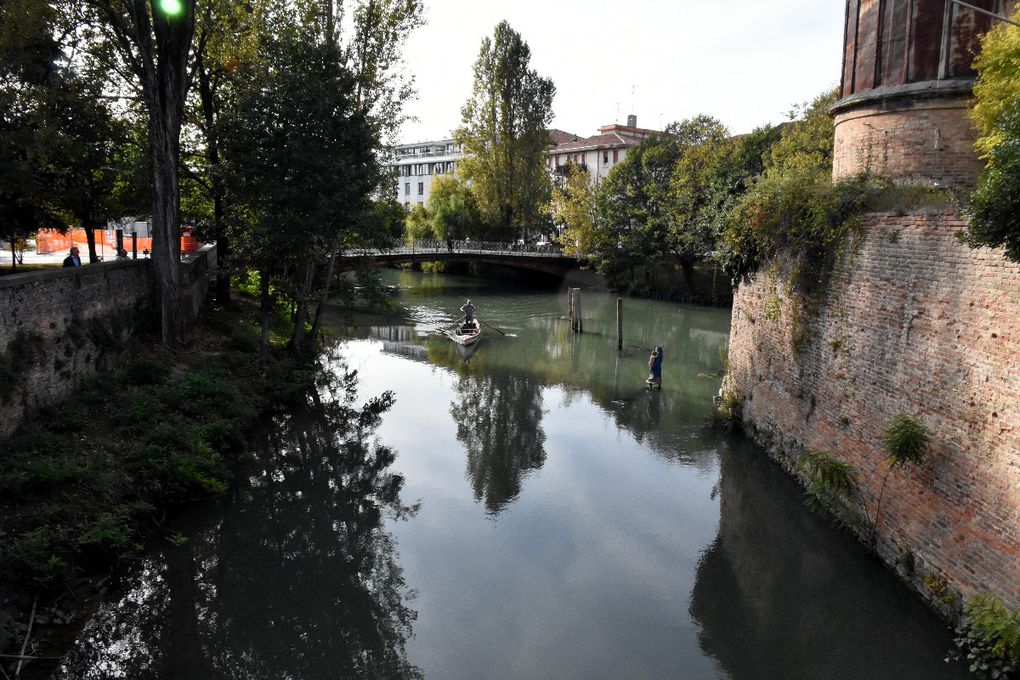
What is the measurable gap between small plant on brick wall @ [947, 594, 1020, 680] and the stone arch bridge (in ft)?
129

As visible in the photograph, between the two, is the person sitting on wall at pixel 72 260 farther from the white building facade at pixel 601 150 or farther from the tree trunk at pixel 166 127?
the white building facade at pixel 601 150

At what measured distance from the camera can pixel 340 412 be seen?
757 inches

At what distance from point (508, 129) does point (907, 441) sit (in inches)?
1694

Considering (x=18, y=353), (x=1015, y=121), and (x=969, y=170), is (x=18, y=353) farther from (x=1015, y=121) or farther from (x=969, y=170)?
(x=969, y=170)

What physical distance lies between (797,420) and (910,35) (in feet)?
26.8

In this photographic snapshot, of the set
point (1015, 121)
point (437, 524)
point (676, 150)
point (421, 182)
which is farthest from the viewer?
point (421, 182)

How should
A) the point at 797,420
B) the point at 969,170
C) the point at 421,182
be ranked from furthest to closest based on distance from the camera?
the point at 421,182
the point at 969,170
the point at 797,420

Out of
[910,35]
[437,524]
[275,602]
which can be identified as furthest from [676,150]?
[275,602]

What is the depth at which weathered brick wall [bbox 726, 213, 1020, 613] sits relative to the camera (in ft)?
24.8

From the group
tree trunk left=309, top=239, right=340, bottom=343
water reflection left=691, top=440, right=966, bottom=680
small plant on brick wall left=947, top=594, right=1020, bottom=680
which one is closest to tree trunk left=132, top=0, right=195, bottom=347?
tree trunk left=309, top=239, right=340, bottom=343

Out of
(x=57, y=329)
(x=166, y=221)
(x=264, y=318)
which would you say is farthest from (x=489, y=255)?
(x=57, y=329)

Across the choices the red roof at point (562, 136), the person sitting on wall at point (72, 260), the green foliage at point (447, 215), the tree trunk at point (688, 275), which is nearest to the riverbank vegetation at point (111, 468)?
the person sitting on wall at point (72, 260)

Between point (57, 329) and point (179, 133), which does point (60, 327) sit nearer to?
point (57, 329)

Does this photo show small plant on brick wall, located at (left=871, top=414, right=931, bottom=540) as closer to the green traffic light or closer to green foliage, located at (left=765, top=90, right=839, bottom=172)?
the green traffic light
